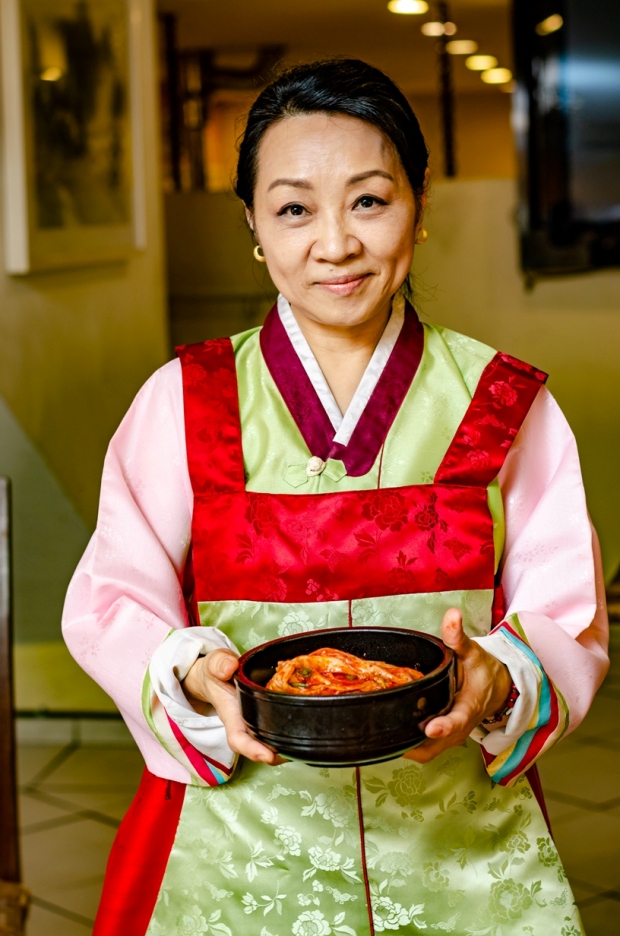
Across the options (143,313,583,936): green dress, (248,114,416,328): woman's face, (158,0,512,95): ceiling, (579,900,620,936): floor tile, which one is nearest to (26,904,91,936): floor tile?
(579,900,620,936): floor tile

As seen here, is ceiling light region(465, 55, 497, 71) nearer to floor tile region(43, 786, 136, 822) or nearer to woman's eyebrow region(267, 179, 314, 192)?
floor tile region(43, 786, 136, 822)

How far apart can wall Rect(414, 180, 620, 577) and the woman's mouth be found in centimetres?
313

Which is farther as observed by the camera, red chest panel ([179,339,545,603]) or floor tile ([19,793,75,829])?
floor tile ([19,793,75,829])

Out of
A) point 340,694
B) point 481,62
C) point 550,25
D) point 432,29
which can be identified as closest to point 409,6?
point 432,29

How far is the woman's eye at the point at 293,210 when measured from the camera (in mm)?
1083

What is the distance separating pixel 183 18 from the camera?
18.4ft

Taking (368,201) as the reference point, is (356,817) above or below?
below

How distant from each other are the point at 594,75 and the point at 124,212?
5.48ft

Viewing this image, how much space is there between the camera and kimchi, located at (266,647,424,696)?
2.95 feet

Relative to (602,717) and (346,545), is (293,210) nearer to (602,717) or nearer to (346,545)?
(346,545)

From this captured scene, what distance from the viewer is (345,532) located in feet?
3.55

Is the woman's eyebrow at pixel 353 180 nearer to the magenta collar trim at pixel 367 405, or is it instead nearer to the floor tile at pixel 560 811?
the magenta collar trim at pixel 367 405

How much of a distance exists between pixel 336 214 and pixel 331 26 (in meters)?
5.36

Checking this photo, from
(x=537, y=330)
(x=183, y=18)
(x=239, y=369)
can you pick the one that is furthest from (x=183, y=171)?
(x=239, y=369)
